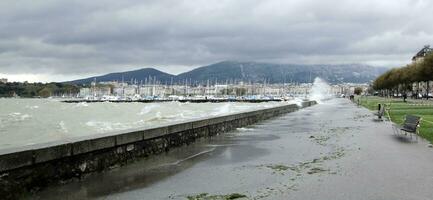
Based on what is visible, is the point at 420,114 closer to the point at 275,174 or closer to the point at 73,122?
the point at 275,174

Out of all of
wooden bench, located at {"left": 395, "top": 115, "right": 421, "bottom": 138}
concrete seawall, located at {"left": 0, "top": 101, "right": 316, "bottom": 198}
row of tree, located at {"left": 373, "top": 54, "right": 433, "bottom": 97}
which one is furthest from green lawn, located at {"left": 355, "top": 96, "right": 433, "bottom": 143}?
concrete seawall, located at {"left": 0, "top": 101, "right": 316, "bottom": 198}

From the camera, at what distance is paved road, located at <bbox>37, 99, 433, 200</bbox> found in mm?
9109

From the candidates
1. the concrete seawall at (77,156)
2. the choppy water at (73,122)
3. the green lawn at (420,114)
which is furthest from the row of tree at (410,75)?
the concrete seawall at (77,156)

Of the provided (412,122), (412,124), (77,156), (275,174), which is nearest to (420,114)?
(412,122)

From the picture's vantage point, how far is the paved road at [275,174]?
359 inches

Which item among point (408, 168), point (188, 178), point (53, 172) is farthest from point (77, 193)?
point (408, 168)

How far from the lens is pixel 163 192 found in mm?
9328

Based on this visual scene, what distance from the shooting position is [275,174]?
1130 cm

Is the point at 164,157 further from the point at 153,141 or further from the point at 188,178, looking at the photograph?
the point at 188,178

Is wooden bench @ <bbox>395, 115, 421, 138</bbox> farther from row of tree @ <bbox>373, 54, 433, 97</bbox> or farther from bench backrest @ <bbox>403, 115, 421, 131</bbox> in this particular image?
row of tree @ <bbox>373, 54, 433, 97</bbox>

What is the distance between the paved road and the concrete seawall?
0.26 m

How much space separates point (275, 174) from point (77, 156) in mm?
4050

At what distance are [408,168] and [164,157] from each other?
6004 mm

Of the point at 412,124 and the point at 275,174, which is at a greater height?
the point at 412,124
